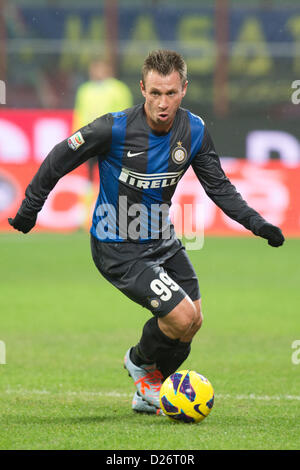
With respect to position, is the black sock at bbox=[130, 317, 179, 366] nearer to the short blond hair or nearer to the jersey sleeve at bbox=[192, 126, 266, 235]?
the jersey sleeve at bbox=[192, 126, 266, 235]

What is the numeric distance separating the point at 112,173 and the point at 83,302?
14.9ft

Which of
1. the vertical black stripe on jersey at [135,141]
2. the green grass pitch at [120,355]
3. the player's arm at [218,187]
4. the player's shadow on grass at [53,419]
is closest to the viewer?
the green grass pitch at [120,355]

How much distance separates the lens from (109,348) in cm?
721

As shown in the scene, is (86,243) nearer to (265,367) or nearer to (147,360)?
(265,367)

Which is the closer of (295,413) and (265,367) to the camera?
(295,413)

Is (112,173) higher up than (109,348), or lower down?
higher up

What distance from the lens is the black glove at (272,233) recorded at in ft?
16.0

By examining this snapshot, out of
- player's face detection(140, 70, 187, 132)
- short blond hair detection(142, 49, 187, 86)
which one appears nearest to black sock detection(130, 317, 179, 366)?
player's face detection(140, 70, 187, 132)

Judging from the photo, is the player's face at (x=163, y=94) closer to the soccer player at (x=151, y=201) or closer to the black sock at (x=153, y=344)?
the soccer player at (x=151, y=201)

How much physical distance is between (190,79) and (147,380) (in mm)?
14363

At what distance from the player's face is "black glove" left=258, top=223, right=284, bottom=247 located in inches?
30.4

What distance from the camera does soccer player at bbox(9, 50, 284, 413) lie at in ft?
15.9

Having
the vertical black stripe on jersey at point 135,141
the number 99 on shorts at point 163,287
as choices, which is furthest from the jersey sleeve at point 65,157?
the number 99 on shorts at point 163,287
